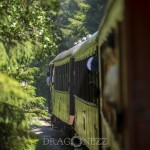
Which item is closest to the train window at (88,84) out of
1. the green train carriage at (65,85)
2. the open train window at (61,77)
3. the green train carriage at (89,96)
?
the green train carriage at (89,96)

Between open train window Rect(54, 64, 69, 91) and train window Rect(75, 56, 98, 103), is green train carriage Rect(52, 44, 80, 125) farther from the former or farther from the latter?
train window Rect(75, 56, 98, 103)

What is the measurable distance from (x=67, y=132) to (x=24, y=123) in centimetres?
951

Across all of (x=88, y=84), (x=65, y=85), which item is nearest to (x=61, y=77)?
(x=65, y=85)

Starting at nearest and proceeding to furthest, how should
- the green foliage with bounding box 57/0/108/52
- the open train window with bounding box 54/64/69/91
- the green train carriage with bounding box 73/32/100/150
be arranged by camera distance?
the green train carriage with bounding box 73/32/100/150 < the open train window with bounding box 54/64/69/91 < the green foliage with bounding box 57/0/108/52

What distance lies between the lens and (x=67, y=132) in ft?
51.7

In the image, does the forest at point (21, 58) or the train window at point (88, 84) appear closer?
the forest at point (21, 58)

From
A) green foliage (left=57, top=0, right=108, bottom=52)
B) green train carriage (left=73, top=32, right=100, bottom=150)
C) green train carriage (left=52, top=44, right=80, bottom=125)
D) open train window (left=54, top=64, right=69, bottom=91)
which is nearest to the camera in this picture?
green train carriage (left=73, top=32, right=100, bottom=150)

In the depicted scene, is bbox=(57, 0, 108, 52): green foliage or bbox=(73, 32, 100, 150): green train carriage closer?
bbox=(73, 32, 100, 150): green train carriage

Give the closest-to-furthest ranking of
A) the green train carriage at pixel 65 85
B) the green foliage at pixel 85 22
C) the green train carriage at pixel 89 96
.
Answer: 1. the green train carriage at pixel 89 96
2. the green train carriage at pixel 65 85
3. the green foliage at pixel 85 22

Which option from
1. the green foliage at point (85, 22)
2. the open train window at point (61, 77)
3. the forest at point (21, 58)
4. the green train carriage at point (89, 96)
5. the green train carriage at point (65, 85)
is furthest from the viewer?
the green foliage at point (85, 22)

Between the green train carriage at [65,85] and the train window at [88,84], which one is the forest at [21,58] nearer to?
the train window at [88,84]

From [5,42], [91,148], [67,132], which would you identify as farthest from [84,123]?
[67,132]

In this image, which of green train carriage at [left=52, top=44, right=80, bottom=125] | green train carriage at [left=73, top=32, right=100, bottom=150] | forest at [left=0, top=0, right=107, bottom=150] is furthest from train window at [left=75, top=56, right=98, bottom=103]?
green train carriage at [left=52, top=44, right=80, bottom=125]

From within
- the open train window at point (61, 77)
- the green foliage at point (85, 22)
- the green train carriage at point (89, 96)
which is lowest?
the green train carriage at point (89, 96)
